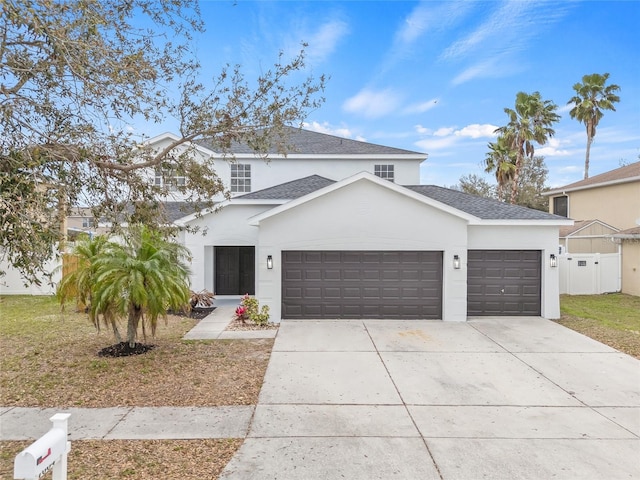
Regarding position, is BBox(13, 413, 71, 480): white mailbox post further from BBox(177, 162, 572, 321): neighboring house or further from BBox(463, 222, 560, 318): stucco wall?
BBox(463, 222, 560, 318): stucco wall

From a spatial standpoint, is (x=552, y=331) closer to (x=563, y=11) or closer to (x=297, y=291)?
(x=297, y=291)

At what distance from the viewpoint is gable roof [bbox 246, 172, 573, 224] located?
38.9ft

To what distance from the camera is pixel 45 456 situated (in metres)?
2.80

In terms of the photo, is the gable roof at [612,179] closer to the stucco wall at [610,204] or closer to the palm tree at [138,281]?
the stucco wall at [610,204]

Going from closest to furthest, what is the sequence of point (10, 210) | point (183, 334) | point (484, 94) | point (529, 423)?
point (10, 210) → point (529, 423) → point (183, 334) → point (484, 94)

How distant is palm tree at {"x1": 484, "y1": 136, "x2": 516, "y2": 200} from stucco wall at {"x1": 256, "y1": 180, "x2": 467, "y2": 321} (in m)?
15.9

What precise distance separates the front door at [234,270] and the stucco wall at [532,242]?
8491mm

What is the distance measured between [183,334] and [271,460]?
6744mm

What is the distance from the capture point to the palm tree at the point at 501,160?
2534cm

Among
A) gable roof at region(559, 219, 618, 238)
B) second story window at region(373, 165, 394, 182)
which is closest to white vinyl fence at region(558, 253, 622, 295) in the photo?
gable roof at region(559, 219, 618, 238)

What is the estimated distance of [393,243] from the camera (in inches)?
477

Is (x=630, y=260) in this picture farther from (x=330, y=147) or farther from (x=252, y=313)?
(x=252, y=313)

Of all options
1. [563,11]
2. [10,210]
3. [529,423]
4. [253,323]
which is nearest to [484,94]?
[563,11]

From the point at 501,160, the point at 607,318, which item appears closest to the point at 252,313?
the point at 607,318
